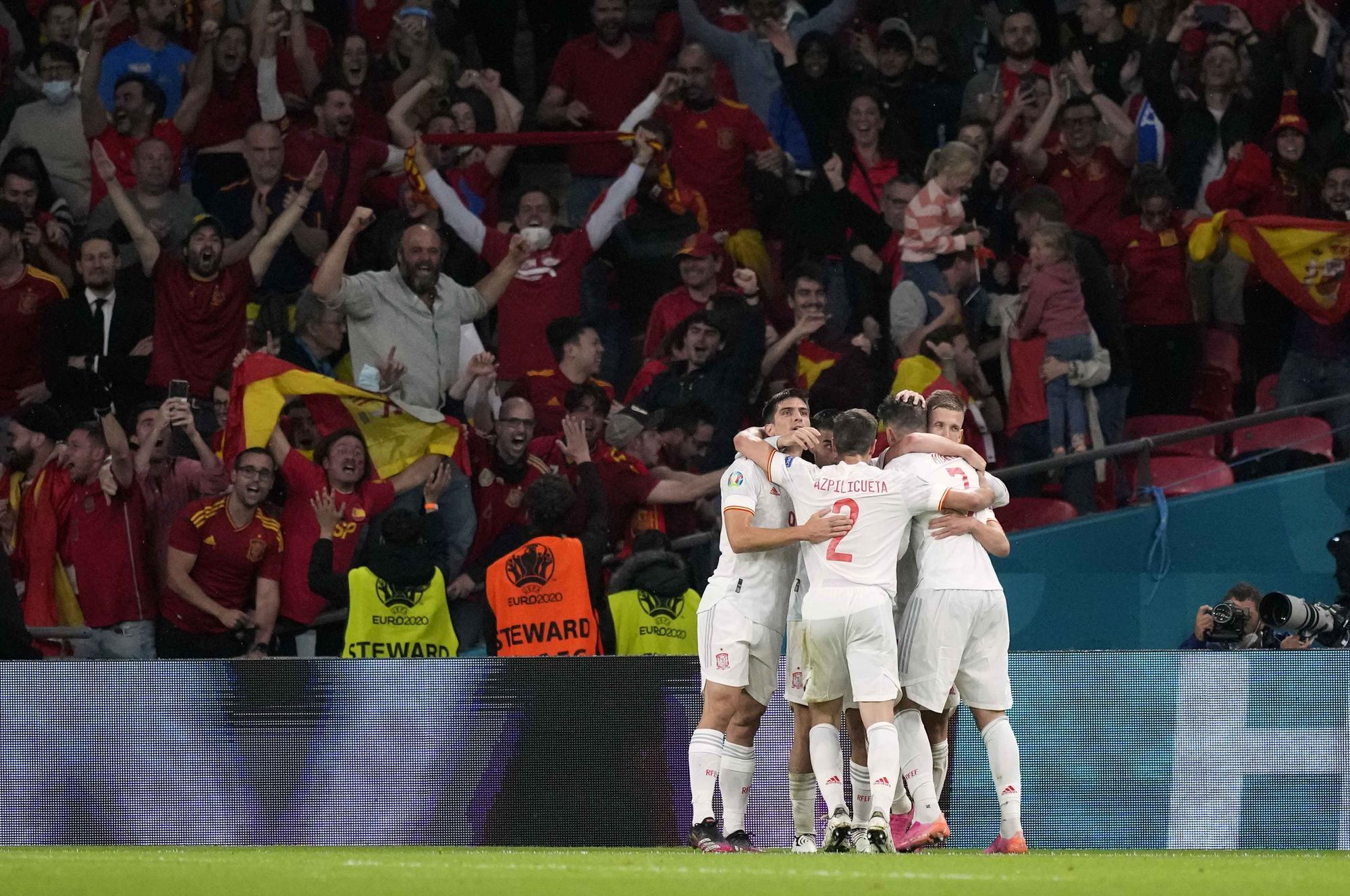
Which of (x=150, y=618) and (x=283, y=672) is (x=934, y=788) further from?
(x=150, y=618)

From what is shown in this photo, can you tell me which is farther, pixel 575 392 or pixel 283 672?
pixel 575 392

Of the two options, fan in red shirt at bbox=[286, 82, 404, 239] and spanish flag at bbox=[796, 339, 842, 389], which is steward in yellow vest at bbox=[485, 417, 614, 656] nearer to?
spanish flag at bbox=[796, 339, 842, 389]

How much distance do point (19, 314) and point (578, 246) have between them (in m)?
3.62

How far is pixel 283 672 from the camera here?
7.86 metres

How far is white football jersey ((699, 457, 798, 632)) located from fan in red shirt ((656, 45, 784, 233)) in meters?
5.03

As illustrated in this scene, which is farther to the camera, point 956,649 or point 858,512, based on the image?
point 956,649

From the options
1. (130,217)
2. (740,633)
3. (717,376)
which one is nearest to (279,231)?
(130,217)

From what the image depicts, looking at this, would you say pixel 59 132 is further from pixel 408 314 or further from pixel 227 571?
pixel 227 571

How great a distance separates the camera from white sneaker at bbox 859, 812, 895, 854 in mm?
6543

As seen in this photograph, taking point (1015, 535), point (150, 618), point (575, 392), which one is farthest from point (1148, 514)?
point (150, 618)

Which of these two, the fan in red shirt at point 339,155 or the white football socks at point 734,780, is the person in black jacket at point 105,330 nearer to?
the fan in red shirt at point 339,155

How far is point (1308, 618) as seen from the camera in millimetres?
7641

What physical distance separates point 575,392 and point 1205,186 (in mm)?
4527

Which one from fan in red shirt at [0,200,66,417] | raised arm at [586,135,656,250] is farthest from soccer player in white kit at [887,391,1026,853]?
fan in red shirt at [0,200,66,417]
